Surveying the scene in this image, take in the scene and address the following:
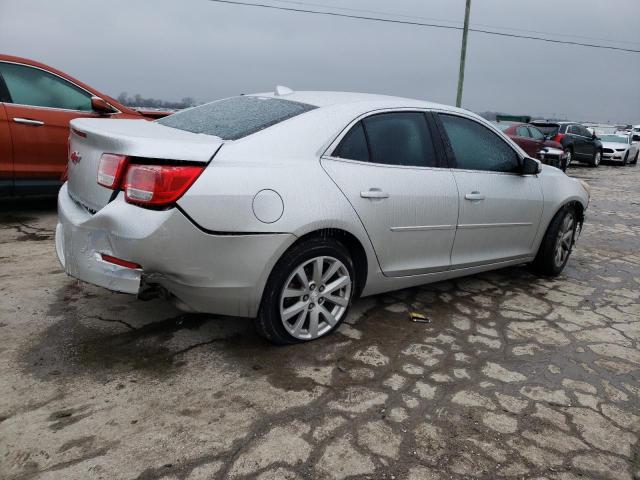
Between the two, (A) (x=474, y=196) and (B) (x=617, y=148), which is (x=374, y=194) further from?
(B) (x=617, y=148)

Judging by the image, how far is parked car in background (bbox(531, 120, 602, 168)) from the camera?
1836cm

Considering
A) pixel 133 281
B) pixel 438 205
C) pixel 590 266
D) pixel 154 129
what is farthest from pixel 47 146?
pixel 590 266

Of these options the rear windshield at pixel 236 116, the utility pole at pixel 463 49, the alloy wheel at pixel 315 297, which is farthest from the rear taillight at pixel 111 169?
the utility pole at pixel 463 49

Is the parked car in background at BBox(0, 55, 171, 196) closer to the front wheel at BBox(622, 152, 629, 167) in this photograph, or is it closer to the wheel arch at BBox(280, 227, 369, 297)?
the wheel arch at BBox(280, 227, 369, 297)

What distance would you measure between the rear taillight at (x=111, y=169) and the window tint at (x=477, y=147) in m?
2.22

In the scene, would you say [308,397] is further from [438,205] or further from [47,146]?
[47,146]

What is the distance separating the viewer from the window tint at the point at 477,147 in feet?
12.2

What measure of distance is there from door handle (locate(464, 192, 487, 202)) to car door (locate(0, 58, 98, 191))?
4.10 meters

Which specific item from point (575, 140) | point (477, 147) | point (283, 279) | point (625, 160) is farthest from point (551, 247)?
point (625, 160)

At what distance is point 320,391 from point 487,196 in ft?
6.67

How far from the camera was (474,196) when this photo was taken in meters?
3.71

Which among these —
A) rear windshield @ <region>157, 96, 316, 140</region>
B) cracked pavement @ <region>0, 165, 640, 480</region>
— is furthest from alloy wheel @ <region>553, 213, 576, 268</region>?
rear windshield @ <region>157, 96, 316, 140</region>

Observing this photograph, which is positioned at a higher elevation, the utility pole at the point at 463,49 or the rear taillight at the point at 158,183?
the utility pole at the point at 463,49

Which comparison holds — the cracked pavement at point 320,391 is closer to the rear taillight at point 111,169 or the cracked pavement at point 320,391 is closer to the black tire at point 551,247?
the black tire at point 551,247
